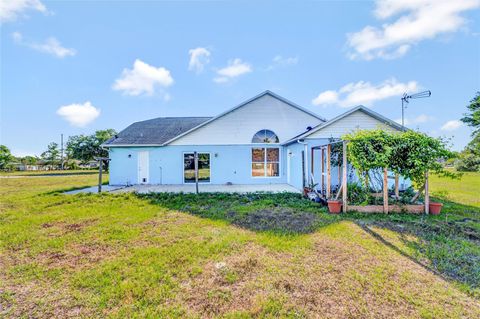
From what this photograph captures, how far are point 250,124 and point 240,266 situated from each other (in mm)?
10993

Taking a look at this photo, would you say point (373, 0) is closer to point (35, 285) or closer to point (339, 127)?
point (339, 127)

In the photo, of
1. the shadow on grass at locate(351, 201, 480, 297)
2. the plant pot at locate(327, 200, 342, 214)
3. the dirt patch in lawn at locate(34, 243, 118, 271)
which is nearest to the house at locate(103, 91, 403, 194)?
the plant pot at locate(327, 200, 342, 214)

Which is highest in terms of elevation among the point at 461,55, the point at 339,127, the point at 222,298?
the point at 461,55

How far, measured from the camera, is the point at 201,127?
13.5 meters

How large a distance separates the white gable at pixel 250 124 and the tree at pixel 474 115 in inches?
686

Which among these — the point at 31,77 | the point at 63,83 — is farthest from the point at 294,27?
the point at 63,83

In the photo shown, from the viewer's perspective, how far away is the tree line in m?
35.1

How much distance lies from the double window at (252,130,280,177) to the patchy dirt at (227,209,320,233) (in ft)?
22.8

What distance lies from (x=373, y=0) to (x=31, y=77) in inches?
830

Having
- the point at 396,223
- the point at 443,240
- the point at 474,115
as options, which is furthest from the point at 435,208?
the point at 474,115

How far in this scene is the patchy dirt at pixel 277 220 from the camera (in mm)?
5227

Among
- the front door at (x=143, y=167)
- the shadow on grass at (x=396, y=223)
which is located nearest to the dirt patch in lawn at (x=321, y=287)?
the shadow on grass at (x=396, y=223)

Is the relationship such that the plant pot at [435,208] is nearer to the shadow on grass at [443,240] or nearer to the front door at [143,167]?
the shadow on grass at [443,240]

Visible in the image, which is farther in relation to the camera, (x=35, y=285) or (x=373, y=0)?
(x=373, y=0)
